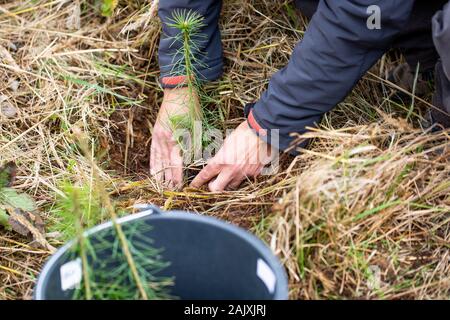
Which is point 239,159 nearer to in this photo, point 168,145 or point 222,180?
point 222,180

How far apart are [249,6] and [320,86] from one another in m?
0.65

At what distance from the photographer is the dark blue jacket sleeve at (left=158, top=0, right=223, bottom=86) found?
6.23 ft

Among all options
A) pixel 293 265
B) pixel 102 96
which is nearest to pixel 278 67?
pixel 102 96

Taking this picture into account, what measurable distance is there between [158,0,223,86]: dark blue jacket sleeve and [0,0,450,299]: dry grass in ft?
0.25

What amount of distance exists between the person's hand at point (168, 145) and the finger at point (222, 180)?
16 cm

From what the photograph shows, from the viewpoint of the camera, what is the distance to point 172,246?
3.99 feet

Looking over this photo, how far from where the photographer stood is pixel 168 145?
1922 millimetres

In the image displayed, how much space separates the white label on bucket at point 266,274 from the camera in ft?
3.55

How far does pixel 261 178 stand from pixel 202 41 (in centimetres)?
48

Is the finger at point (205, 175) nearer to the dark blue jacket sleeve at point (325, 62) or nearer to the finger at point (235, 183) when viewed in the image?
the finger at point (235, 183)

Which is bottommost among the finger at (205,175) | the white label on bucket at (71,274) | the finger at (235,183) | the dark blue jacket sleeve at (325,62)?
the white label on bucket at (71,274)

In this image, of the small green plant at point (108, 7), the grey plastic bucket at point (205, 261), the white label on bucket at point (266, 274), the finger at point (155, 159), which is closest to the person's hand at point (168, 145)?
the finger at point (155, 159)

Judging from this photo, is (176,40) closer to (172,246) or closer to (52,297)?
(172,246)

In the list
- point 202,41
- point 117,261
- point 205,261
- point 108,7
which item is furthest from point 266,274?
point 108,7
